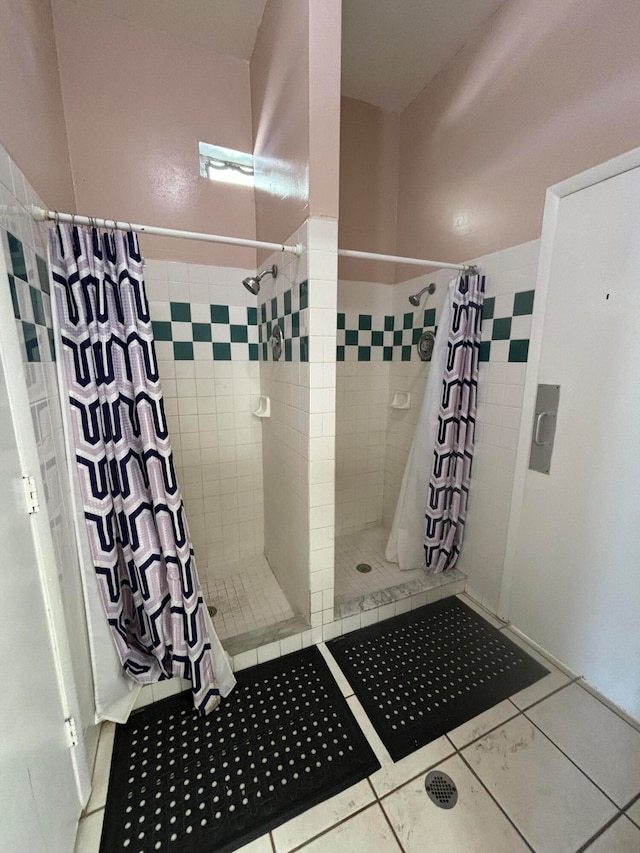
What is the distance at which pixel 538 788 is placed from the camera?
39.9 inches

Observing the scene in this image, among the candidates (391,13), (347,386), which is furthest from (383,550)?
(391,13)

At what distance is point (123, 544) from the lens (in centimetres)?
114

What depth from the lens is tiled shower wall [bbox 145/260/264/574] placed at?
5.70ft

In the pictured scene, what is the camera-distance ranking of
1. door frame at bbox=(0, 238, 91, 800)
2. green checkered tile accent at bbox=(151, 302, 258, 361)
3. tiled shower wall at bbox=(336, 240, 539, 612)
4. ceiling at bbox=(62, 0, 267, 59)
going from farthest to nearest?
green checkered tile accent at bbox=(151, 302, 258, 361), tiled shower wall at bbox=(336, 240, 539, 612), ceiling at bbox=(62, 0, 267, 59), door frame at bbox=(0, 238, 91, 800)

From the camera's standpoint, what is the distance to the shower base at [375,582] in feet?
5.48

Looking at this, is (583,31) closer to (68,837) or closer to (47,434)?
(47,434)

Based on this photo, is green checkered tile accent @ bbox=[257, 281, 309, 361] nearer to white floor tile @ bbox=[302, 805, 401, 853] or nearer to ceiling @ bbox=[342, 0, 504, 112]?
ceiling @ bbox=[342, 0, 504, 112]

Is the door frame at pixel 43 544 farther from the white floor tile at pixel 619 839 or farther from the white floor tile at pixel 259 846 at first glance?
the white floor tile at pixel 619 839

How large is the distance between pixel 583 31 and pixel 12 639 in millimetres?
2504

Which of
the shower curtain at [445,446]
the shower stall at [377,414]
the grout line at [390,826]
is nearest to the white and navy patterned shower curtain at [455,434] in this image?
the shower curtain at [445,446]

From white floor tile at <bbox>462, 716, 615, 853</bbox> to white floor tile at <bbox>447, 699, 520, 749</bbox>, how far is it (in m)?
0.02

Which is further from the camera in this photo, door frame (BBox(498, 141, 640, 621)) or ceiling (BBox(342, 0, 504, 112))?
ceiling (BBox(342, 0, 504, 112))

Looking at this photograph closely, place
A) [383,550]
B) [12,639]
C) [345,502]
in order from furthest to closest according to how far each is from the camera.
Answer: [345,502]
[383,550]
[12,639]

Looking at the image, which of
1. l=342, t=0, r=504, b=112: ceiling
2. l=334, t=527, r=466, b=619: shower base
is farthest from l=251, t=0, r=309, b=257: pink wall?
l=334, t=527, r=466, b=619: shower base
